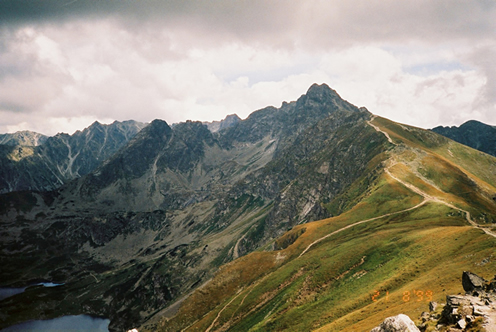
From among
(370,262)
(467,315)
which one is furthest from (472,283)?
(370,262)

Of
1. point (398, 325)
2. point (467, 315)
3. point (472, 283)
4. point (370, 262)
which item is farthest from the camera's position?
point (370, 262)

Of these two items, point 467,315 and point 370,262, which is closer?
point 467,315

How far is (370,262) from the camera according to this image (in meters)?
94.6

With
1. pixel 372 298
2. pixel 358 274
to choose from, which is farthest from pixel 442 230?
pixel 372 298

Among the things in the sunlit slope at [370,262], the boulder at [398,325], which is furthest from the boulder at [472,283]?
the boulder at [398,325]

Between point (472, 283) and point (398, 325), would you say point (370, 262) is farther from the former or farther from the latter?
point (398, 325)

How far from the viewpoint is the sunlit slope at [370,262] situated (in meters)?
63.9

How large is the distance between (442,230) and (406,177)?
3349 inches

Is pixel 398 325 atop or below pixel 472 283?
atop

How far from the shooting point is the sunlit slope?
63938mm

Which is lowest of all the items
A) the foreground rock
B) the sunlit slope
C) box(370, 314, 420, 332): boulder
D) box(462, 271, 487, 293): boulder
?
the sunlit slope

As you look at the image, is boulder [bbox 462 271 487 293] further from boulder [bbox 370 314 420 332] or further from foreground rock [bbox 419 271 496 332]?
boulder [bbox 370 314 420 332]

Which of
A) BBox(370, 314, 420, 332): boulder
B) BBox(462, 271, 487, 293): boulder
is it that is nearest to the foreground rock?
BBox(462, 271, 487, 293): boulder

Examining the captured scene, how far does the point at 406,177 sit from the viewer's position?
17138 cm
